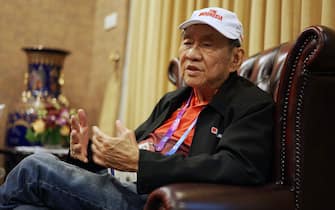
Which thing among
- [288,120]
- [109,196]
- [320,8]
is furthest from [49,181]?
[320,8]

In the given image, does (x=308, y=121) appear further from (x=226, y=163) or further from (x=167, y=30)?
(x=167, y=30)

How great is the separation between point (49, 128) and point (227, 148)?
2319 millimetres

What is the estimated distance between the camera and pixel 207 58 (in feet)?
5.41

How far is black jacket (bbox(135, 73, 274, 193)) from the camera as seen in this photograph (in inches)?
50.7

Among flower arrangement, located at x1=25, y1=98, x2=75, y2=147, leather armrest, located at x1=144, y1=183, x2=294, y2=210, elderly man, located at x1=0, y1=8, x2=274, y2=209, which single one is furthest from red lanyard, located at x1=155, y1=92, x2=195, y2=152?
flower arrangement, located at x1=25, y1=98, x2=75, y2=147

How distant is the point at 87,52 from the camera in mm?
4430

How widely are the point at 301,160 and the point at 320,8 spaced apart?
939 mm

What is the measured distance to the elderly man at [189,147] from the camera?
1307 millimetres

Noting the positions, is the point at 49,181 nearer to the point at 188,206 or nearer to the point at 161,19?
the point at 188,206

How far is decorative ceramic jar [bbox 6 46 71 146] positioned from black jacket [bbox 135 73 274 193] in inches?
82.1

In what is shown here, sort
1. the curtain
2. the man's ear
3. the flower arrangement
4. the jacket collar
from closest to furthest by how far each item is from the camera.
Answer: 1. the jacket collar
2. the man's ear
3. the curtain
4. the flower arrangement

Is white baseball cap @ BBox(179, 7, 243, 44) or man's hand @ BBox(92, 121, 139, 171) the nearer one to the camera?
man's hand @ BBox(92, 121, 139, 171)

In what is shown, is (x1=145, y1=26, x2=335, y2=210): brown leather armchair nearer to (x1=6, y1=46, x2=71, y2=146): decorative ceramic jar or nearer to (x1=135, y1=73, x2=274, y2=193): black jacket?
(x1=135, y1=73, x2=274, y2=193): black jacket

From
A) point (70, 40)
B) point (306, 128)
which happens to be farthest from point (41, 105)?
point (306, 128)
